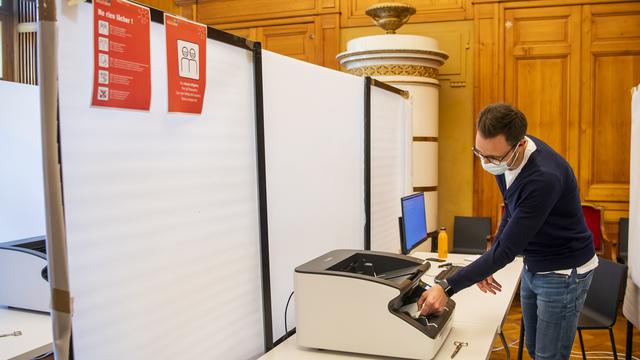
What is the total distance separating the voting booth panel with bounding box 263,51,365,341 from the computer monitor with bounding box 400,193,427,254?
224 millimetres

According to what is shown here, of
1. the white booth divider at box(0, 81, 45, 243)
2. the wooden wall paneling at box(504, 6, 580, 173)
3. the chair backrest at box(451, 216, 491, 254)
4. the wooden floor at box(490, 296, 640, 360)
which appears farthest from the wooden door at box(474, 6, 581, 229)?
the white booth divider at box(0, 81, 45, 243)

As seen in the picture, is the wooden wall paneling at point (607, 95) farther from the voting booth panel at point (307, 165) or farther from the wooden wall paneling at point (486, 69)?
the voting booth panel at point (307, 165)

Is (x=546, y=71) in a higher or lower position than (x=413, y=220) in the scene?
higher

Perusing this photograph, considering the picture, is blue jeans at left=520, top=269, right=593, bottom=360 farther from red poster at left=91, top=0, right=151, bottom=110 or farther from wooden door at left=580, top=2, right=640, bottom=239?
wooden door at left=580, top=2, right=640, bottom=239

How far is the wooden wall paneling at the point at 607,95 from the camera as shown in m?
4.91

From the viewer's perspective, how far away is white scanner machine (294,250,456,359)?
5.62 ft

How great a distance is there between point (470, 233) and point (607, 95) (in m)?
1.66

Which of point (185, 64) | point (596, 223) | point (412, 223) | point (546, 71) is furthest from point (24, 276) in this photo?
point (546, 71)

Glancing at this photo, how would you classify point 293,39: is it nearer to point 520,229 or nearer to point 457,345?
point 520,229

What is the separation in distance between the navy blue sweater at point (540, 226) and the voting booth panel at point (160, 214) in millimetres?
764

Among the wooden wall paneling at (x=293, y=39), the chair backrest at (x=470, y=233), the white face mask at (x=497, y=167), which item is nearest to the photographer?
the white face mask at (x=497, y=167)

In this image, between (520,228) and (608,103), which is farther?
(608,103)

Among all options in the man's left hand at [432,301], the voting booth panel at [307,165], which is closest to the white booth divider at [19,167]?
the voting booth panel at [307,165]

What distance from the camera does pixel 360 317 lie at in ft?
5.73
